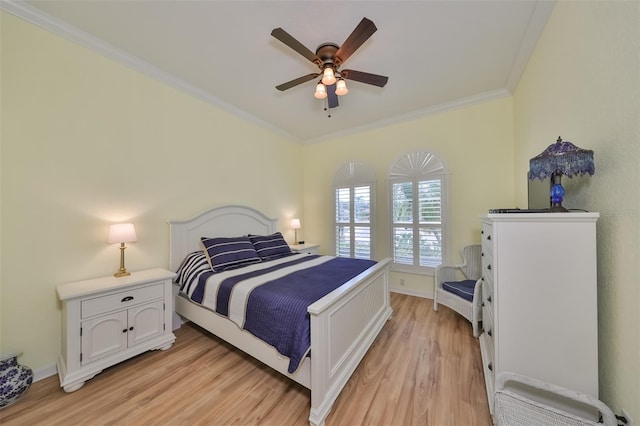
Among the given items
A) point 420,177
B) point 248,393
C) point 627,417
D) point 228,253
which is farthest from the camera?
point 420,177

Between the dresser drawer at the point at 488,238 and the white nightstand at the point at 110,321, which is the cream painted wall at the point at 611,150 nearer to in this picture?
the dresser drawer at the point at 488,238


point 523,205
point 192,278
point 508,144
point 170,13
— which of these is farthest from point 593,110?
point 192,278

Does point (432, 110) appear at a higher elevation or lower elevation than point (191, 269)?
higher

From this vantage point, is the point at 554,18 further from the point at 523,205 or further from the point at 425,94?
the point at 523,205

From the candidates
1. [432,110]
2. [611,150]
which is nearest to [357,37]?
[611,150]

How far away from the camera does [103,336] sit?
181 cm

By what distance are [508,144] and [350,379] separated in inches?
131

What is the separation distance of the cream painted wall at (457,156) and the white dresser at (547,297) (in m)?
2.11

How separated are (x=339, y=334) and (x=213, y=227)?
217cm

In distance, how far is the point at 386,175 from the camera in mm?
3773

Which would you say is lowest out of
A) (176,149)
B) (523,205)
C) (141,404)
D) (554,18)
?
(141,404)

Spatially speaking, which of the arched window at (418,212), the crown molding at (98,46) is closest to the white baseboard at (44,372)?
the crown molding at (98,46)

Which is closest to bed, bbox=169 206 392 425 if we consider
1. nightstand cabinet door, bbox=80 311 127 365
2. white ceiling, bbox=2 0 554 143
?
nightstand cabinet door, bbox=80 311 127 365

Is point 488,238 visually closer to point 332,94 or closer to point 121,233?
point 332,94
